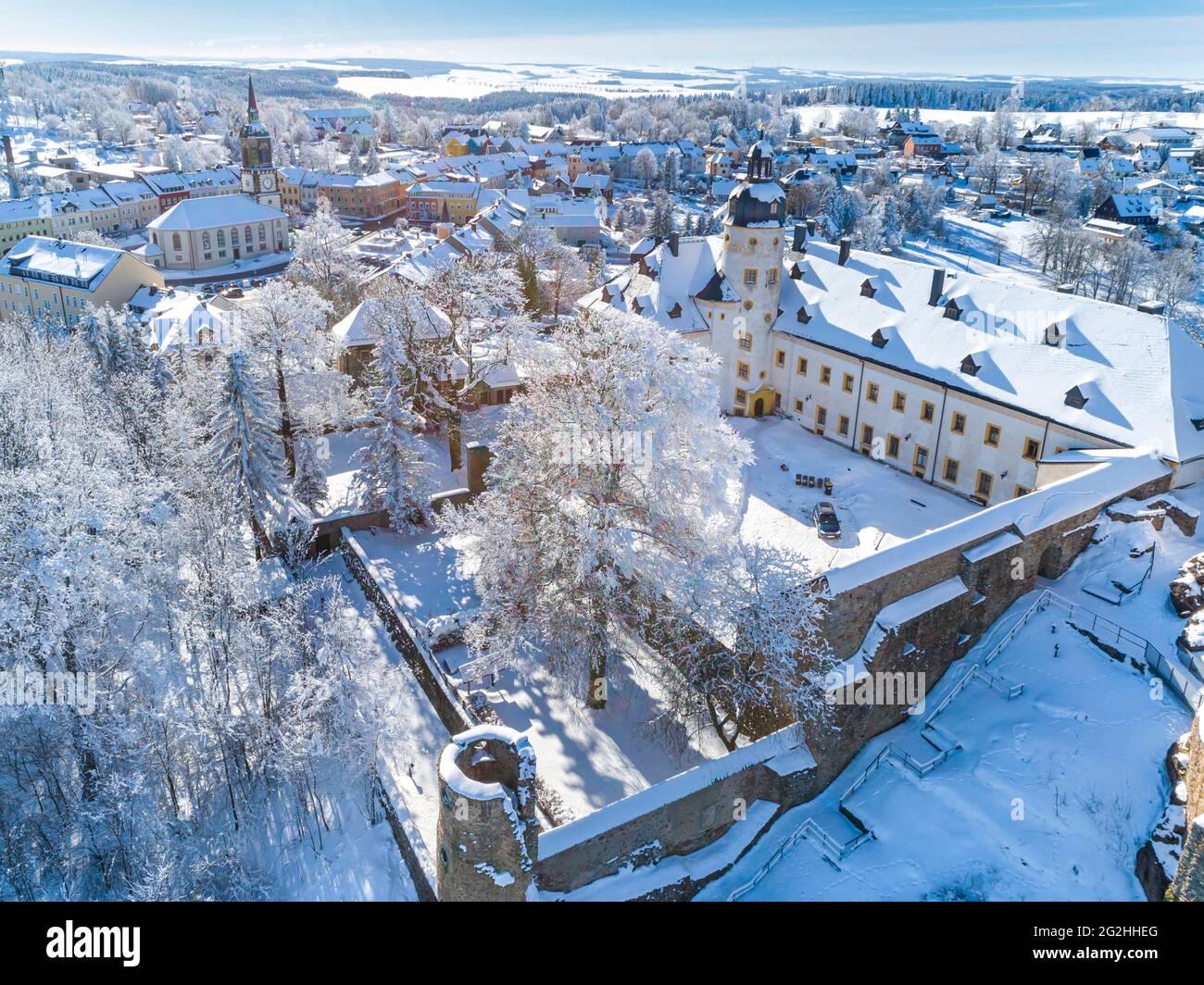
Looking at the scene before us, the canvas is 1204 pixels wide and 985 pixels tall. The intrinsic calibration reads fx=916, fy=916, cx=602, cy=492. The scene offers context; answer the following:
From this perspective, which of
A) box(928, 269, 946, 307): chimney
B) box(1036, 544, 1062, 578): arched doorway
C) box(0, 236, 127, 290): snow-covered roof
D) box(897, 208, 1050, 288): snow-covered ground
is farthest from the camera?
box(897, 208, 1050, 288): snow-covered ground

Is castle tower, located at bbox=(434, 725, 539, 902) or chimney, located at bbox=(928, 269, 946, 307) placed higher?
chimney, located at bbox=(928, 269, 946, 307)

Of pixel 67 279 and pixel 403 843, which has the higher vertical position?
pixel 67 279

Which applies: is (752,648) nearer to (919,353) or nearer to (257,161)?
(919,353)

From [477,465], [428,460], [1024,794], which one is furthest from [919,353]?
[428,460]

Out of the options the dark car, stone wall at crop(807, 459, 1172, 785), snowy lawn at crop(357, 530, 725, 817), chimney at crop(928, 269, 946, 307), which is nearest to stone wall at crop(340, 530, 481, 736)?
snowy lawn at crop(357, 530, 725, 817)

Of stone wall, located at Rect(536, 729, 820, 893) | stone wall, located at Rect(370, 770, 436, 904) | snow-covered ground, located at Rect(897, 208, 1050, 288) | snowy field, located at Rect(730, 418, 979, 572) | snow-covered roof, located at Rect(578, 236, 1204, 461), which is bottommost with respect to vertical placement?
stone wall, located at Rect(370, 770, 436, 904)

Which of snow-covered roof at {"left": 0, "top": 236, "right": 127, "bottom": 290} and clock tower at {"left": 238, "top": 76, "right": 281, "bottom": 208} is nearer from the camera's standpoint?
snow-covered roof at {"left": 0, "top": 236, "right": 127, "bottom": 290}

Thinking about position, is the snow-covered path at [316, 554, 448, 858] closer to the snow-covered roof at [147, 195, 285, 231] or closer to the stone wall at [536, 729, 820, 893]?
the stone wall at [536, 729, 820, 893]
